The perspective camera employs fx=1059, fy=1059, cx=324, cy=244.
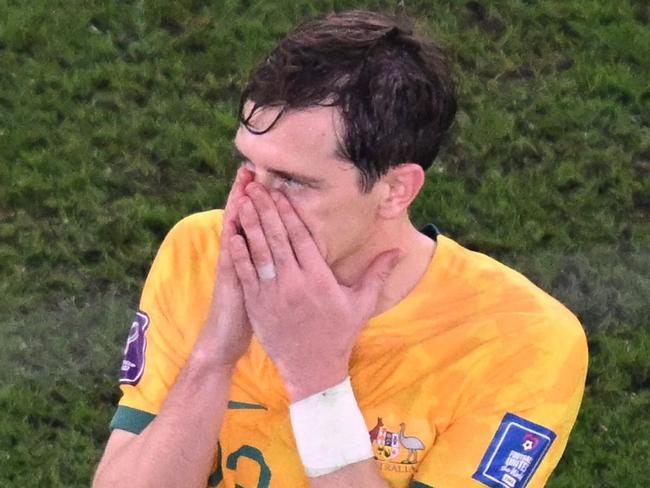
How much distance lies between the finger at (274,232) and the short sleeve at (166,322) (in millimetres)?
425

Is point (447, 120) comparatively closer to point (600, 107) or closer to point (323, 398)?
point (323, 398)

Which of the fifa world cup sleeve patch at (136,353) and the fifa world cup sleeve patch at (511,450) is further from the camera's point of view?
the fifa world cup sleeve patch at (136,353)

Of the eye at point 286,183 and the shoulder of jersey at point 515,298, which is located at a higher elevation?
the eye at point 286,183

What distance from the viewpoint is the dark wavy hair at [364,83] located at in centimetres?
247

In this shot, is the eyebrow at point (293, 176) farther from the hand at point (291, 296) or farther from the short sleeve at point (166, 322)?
the short sleeve at point (166, 322)

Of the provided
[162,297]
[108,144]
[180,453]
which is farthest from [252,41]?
[180,453]

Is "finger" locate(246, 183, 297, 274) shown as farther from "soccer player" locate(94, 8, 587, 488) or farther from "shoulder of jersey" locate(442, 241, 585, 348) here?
"shoulder of jersey" locate(442, 241, 585, 348)

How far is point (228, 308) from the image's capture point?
254 centimetres

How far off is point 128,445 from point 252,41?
3202 millimetres

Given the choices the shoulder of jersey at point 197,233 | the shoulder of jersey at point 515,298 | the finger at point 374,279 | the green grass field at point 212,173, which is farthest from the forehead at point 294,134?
the green grass field at point 212,173

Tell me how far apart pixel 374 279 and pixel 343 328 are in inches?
7.1

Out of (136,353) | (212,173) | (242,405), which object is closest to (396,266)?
(242,405)

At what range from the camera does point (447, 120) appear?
8.81ft

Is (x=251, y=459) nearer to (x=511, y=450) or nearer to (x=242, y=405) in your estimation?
(x=242, y=405)
